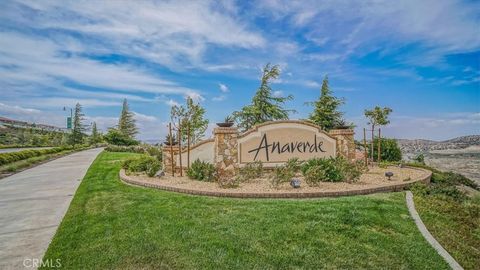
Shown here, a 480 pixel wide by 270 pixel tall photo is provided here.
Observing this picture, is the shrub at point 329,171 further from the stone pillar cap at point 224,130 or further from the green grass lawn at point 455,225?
the stone pillar cap at point 224,130

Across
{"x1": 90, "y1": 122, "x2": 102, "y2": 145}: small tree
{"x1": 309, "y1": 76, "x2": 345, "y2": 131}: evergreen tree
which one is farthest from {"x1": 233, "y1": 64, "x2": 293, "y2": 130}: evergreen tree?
{"x1": 90, "y1": 122, "x2": 102, "y2": 145}: small tree

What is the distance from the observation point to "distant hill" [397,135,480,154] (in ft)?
68.1

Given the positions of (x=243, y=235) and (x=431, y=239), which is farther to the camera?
(x=431, y=239)

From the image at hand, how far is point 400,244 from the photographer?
14.8 feet

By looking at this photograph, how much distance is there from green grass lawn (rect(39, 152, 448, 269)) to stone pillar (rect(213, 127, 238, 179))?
274 centimetres

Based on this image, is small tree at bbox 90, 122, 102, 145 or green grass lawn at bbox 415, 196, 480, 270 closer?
green grass lawn at bbox 415, 196, 480, 270

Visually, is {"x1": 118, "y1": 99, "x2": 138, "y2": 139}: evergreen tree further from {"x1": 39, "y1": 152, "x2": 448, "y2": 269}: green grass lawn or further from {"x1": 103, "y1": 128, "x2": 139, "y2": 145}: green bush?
{"x1": 39, "y1": 152, "x2": 448, "y2": 269}: green grass lawn

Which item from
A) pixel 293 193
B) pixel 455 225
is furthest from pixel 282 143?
pixel 455 225

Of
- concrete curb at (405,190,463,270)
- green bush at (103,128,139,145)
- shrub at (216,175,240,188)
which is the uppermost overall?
green bush at (103,128,139,145)

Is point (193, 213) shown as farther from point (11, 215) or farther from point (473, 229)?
point (473, 229)

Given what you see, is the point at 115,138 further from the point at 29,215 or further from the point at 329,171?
the point at 329,171

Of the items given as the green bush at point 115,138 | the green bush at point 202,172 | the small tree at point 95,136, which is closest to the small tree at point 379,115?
the green bush at point 202,172

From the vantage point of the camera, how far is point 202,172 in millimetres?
9586

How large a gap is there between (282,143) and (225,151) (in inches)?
94.0
